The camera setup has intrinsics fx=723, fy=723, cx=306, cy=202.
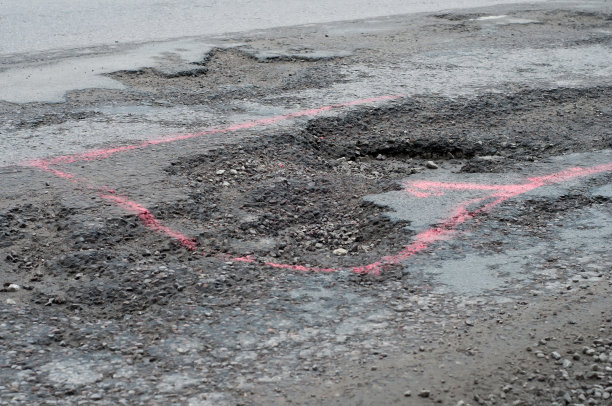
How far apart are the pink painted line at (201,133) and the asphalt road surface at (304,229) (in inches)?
1.0

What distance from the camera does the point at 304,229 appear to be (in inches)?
150

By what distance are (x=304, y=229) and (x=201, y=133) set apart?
4.76 ft

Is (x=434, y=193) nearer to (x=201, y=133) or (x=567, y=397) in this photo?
(x=201, y=133)

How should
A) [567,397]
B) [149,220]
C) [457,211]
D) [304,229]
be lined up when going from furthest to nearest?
[457,211] → [304,229] → [149,220] → [567,397]

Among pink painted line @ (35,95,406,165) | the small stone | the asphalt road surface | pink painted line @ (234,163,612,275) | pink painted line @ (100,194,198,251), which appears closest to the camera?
the small stone

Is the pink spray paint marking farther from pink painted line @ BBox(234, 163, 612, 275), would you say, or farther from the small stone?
the small stone

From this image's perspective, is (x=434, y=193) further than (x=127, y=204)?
Yes

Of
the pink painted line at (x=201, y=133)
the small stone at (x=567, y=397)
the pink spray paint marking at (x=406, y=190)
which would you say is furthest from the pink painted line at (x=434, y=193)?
the small stone at (x=567, y=397)

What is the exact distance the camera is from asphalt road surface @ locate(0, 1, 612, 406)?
2615 mm

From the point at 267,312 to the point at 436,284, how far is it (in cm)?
77

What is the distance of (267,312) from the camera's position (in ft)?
9.82

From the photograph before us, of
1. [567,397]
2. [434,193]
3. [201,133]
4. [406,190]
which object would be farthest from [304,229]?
[567,397]

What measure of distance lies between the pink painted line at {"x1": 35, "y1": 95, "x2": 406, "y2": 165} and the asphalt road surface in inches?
1.0

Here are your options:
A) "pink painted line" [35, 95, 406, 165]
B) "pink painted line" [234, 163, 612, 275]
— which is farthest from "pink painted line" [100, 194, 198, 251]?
"pink painted line" [35, 95, 406, 165]
